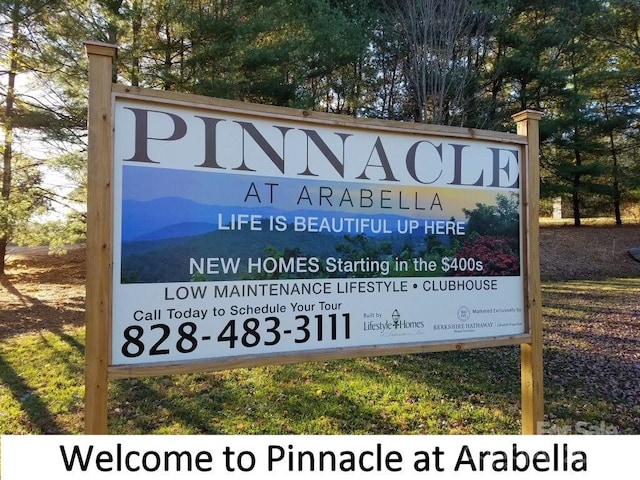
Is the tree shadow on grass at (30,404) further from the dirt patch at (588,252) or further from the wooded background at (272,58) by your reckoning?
the dirt patch at (588,252)

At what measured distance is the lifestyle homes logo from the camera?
110 inches

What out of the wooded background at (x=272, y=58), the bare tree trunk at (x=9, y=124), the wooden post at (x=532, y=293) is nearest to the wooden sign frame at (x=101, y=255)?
the wooden post at (x=532, y=293)

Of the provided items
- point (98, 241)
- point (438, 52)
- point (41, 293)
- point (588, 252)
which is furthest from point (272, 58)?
point (588, 252)

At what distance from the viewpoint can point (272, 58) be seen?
990 cm

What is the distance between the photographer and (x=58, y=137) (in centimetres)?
993

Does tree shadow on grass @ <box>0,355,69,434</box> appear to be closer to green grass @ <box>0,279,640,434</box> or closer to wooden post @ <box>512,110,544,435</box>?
green grass @ <box>0,279,640,434</box>

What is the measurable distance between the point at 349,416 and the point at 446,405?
93 centimetres

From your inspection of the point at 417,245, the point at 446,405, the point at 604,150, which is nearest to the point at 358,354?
the point at 417,245

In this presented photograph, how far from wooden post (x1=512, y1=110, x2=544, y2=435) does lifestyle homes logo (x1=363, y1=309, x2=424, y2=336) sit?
33.6 inches

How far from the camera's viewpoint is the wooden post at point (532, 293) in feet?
10.3

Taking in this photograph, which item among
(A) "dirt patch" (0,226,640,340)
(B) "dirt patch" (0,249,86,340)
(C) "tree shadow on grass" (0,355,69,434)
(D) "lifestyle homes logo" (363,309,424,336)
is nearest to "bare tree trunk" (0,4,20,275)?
(B) "dirt patch" (0,249,86,340)

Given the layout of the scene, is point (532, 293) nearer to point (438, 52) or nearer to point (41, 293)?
point (438, 52)

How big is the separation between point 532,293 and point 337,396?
2067 millimetres

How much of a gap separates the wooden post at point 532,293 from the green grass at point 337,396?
0.66 meters
